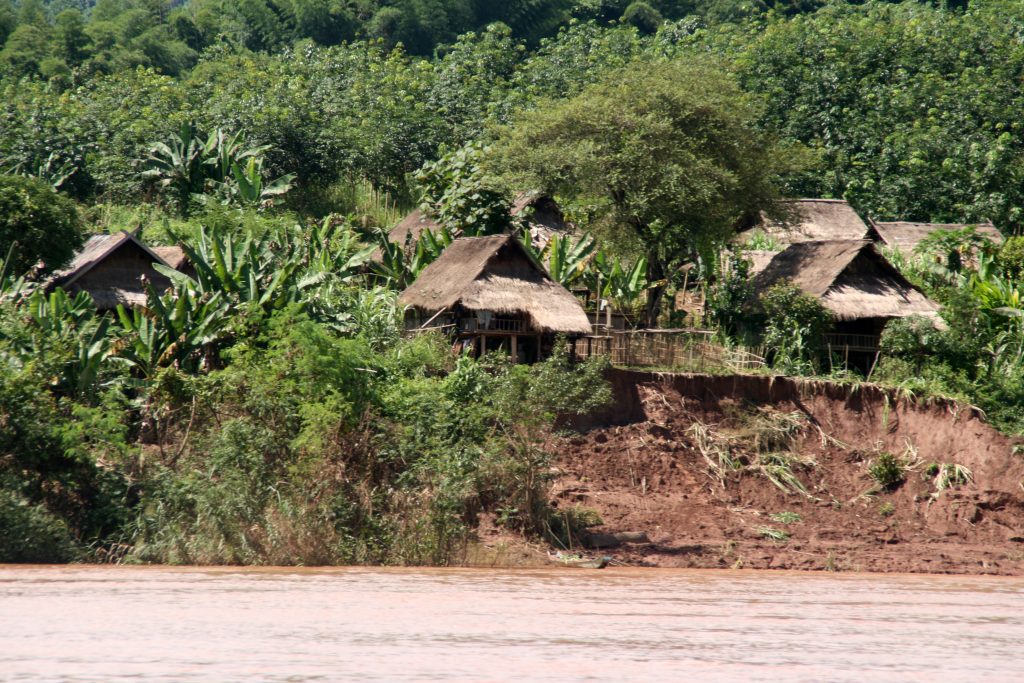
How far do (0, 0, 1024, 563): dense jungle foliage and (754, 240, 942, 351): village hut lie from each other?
0.79 metres

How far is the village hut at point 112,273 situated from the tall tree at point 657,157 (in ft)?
21.8

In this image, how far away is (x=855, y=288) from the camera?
2100cm

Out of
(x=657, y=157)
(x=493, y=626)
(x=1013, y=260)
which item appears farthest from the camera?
(x=1013, y=260)

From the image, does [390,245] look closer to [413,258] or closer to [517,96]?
[413,258]

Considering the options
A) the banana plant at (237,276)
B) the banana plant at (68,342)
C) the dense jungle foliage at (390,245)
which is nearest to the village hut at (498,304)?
the dense jungle foliage at (390,245)

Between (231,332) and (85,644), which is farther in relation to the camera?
(231,332)

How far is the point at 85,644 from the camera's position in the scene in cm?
906

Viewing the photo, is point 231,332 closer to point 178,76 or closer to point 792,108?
point 792,108

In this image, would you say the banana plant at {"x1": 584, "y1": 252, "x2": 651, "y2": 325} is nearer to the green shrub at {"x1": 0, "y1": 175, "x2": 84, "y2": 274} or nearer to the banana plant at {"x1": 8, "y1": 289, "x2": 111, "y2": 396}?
the banana plant at {"x1": 8, "y1": 289, "x2": 111, "y2": 396}

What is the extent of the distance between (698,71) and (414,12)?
3077 centimetres

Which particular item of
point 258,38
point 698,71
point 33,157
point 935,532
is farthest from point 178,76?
point 935,532

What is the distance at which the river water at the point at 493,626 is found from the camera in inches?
341

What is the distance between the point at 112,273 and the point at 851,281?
1278 cm

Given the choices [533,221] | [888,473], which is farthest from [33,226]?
[888,473]
